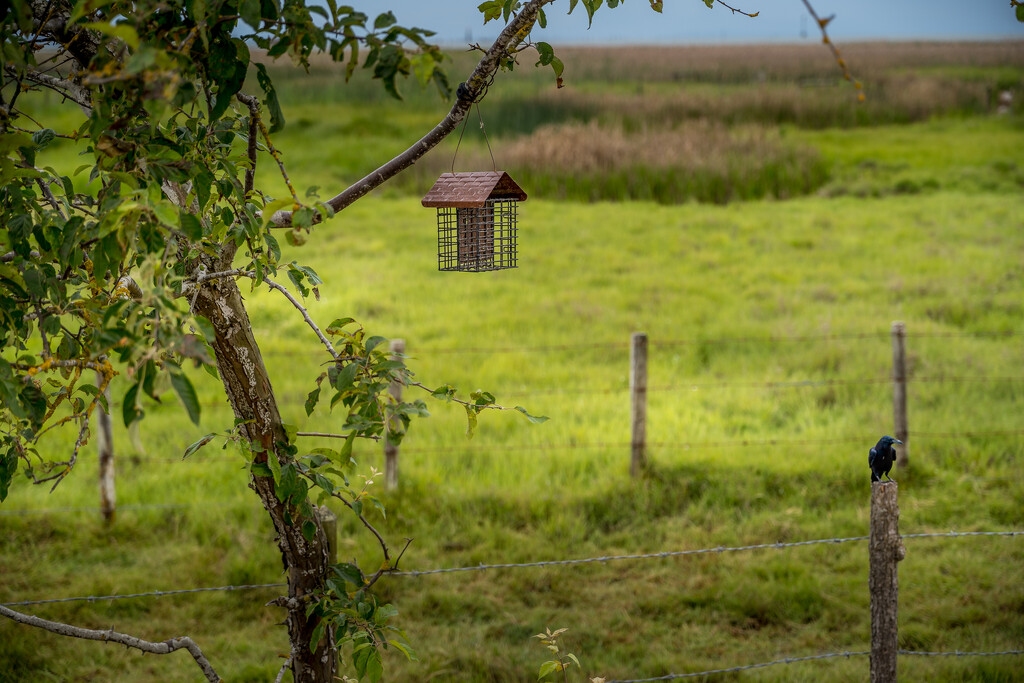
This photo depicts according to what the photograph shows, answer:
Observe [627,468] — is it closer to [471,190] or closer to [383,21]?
[471,190]

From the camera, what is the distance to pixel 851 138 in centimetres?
2455

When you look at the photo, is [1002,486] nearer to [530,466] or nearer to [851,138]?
[530,466]

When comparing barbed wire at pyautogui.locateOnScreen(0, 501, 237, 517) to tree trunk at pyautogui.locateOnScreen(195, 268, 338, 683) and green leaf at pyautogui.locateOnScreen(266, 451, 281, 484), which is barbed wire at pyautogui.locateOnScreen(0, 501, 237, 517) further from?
green leaf at pyautogui.locateOnScreen(266, 451, 281, 484)

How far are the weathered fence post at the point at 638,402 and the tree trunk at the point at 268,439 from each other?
4.56 metres

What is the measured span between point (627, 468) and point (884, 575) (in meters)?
3.91

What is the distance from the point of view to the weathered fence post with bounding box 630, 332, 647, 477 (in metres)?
7.68

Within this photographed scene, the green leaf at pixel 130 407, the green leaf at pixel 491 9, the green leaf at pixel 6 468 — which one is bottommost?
the green leaf at pixel 6 468

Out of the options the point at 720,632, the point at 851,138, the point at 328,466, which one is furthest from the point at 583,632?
the point at 851,138

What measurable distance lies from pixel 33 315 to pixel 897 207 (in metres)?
17.5

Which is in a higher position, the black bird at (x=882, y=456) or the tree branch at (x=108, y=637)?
the black bird at (x=882, y=456)

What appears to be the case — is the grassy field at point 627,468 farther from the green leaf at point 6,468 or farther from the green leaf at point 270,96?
the green leaf at point 270,96

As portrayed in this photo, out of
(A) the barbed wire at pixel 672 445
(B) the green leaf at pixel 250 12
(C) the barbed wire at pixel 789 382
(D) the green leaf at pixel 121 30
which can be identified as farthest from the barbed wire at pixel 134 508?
(D) the green leaf at pixel 121 30

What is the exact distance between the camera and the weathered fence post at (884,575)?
412 centimetres

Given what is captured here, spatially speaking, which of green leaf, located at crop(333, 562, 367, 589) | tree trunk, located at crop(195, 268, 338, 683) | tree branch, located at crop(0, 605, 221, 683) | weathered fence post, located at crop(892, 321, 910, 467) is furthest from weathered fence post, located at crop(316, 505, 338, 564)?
weathered fence post, located at crop(892, 321, 910, 467)
